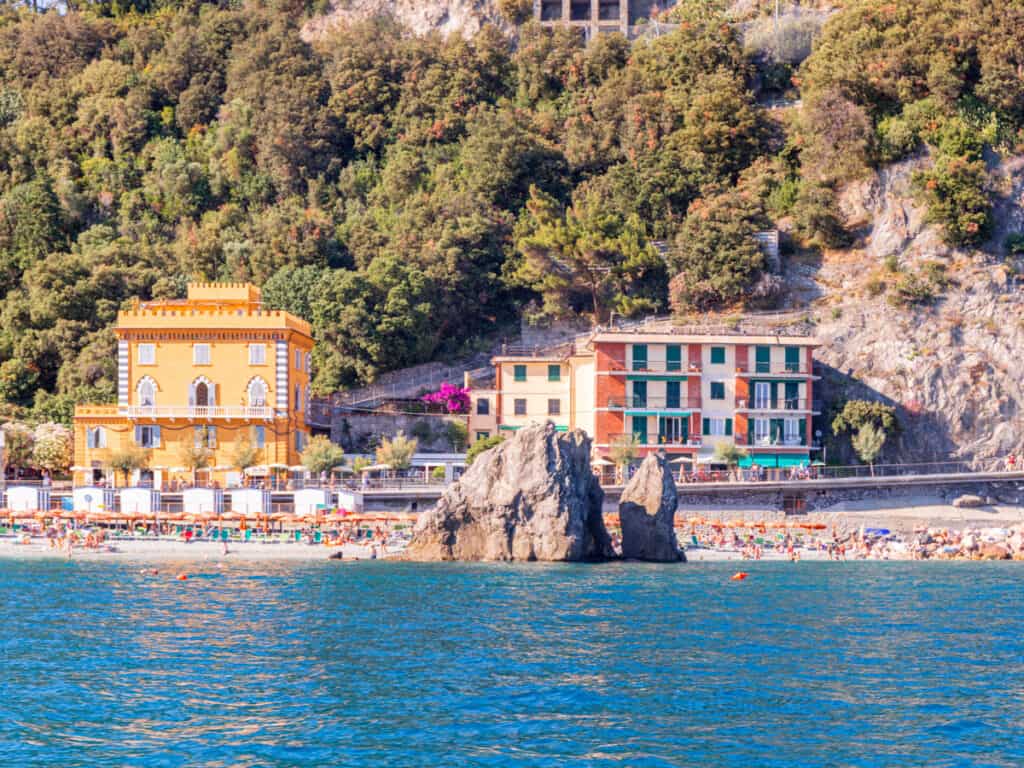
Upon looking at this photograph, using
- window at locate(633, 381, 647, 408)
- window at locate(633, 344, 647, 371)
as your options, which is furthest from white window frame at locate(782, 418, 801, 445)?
window at locate(633, 344, 647, 371)

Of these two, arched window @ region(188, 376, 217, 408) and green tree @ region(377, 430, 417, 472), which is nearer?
green tree @ region(377, 430, 417, 472)

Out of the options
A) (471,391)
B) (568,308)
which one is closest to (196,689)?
(471,391)

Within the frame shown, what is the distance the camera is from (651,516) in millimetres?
57031

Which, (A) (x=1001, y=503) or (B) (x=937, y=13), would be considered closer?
(A) (x=1001, y=503)

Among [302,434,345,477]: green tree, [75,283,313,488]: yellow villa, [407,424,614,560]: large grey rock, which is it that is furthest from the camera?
[75,283,313,488]: yellow villa

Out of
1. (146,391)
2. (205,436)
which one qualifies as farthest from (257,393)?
(146,391)

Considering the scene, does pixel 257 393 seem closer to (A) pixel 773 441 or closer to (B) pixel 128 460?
(B) pixel 128 460

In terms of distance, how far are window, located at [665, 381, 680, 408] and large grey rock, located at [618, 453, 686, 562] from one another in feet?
50.0

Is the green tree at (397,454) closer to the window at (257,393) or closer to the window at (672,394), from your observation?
the window at (257,393)

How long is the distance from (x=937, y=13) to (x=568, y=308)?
27991mm

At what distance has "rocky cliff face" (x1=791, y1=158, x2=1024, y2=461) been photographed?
74.1 metres

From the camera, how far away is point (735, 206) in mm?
79875

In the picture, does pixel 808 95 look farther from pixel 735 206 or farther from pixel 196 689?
pixel 196 689

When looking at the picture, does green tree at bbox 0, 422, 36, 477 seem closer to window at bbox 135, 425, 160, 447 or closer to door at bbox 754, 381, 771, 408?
window at bbox 135, 425, 160, 447
